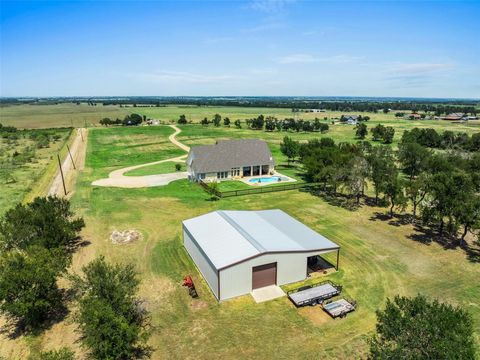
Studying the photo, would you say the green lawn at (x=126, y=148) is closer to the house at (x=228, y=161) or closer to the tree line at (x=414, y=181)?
the house at (x=228, y=161)

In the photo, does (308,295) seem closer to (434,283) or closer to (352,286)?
(352,286)

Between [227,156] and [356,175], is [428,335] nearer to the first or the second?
[356,175]

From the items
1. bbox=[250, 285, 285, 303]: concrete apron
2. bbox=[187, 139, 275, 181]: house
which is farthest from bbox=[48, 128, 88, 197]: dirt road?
bbox=[250, 285, 285, 303]: concrete apron

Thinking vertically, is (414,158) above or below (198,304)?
above

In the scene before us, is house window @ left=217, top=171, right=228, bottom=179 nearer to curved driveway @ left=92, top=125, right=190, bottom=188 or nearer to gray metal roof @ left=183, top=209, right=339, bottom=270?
curved driveway @ left=92, top=125, right=190, bottom=188

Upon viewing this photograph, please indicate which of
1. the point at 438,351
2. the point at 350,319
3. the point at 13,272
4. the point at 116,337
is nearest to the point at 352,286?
the point at 350,319

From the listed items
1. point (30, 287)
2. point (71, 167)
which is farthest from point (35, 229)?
point (71, 167)
